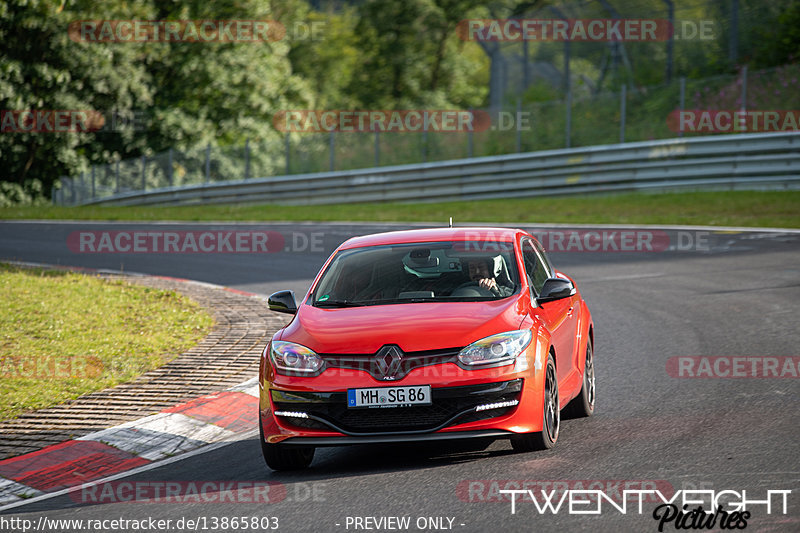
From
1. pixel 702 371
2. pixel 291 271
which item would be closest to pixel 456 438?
pixel 702 371

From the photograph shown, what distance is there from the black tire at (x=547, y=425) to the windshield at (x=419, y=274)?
67cm

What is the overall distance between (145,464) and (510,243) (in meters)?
3.05

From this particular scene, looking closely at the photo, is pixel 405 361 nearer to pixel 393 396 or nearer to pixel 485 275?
pixel 393 396

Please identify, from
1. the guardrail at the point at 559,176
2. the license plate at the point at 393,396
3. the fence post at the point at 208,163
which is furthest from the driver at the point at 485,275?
the fence post at the point at 208,163

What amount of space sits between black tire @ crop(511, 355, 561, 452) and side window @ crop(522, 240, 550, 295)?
0.84 m

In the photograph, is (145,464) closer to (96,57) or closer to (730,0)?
(730,0)

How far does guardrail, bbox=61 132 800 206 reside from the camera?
2698 cm

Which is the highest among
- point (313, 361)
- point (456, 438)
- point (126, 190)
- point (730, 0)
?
point (730, 0)

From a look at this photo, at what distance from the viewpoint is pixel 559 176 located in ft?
100

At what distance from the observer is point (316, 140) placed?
1442 inches

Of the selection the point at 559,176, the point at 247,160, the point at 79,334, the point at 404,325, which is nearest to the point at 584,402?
the point at 404,325

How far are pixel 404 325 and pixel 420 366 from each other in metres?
0.36

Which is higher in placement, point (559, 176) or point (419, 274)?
point (419, 274)

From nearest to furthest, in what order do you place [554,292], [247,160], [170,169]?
[554,292], [247,160], [170,169]
